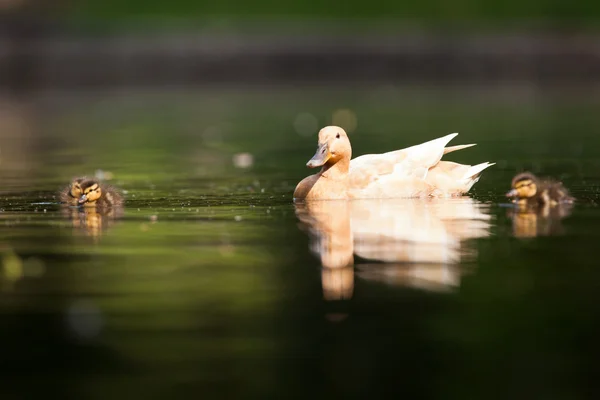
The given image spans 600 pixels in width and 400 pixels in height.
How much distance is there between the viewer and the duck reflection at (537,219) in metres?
8.39

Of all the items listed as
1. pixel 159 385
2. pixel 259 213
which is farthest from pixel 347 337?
pixel 259 213

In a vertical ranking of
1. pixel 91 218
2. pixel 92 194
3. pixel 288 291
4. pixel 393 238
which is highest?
pixel 92 194

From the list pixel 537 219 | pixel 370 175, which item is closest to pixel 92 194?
pixel 370 175

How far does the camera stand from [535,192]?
9930 mm

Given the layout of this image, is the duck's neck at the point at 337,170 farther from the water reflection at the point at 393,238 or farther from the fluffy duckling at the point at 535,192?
the fluffy duckling at the point at 535,192

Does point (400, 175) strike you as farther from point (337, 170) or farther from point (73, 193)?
point (73, 193)

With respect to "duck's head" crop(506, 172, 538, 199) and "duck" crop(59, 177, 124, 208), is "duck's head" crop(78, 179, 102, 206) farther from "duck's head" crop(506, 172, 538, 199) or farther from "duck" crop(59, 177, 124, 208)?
"duck's head" crop(506, 172, 538, 199)

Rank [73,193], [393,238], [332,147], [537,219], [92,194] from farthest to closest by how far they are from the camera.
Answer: [73,193] < [92,194] < [332,147] < [537,219] < [393,238]

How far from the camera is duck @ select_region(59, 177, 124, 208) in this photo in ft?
33.4

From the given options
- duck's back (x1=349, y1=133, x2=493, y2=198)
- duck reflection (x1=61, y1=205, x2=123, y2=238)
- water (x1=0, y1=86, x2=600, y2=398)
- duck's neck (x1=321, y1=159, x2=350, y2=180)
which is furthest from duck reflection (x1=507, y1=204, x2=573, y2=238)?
duck reflection (x1=61, y1=205, x2=123, y2=238)

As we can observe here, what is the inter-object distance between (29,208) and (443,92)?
21970 millimetres

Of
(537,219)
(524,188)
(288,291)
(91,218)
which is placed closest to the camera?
(288,291)

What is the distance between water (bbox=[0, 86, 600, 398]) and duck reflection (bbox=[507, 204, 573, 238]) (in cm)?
2

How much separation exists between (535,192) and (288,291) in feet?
13.2
